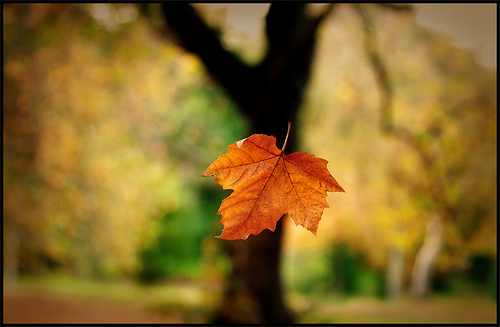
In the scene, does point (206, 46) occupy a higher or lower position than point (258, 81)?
higher

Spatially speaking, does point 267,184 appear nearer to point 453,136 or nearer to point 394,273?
point 453,136

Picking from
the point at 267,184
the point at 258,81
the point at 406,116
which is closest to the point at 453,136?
the point at 406,116

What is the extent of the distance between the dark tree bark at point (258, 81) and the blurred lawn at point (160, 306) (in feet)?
1.08

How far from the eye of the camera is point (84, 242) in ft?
17.8

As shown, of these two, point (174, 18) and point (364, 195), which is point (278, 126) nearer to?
point (174, 18)

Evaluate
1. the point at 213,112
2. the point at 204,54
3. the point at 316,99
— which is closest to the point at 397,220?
the point at 316,99

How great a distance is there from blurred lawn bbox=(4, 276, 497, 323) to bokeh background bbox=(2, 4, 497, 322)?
1.9 inches

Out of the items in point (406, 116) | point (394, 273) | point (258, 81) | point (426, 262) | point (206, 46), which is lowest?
point (394, 273)

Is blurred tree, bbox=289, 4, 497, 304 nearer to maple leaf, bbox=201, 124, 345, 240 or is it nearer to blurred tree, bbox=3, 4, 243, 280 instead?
blurred tree, bbox=3, 4, 243, 280

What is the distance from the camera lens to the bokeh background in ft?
12.9

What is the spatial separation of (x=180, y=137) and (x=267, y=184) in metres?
5.52

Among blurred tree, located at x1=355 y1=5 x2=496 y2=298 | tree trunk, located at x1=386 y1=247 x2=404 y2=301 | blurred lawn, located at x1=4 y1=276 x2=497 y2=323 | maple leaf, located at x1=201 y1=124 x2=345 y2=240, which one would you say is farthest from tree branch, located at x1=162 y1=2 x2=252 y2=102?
tree trunk, located at x1=386 y1=247 x2=404 y2=301

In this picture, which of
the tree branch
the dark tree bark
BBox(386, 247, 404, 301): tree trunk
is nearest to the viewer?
the dark tree bark

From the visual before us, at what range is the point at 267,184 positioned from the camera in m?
0.46
